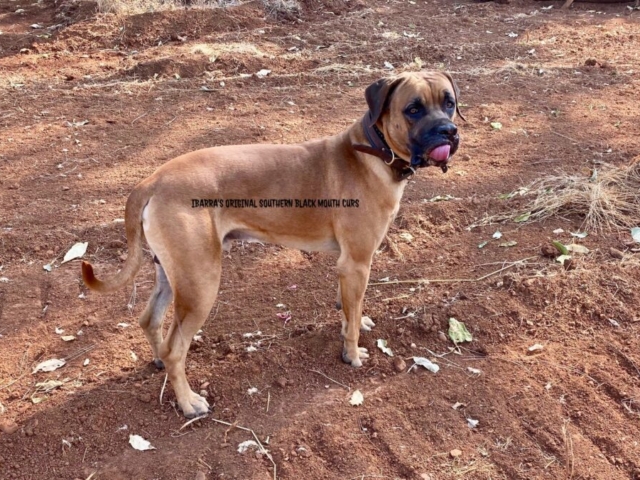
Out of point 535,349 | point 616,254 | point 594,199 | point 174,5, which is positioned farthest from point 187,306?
point 174,5

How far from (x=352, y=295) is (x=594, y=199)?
2940 millimetres

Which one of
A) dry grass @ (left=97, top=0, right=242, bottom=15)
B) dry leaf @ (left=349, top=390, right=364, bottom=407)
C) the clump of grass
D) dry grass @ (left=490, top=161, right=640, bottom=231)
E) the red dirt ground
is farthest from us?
the clump of grass

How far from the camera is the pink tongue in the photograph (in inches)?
131

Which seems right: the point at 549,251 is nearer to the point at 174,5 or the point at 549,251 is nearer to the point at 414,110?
the point at 414,110

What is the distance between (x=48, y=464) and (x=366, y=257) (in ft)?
7.53

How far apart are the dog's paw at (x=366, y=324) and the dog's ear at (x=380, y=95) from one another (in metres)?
1.56

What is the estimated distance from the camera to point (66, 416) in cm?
360

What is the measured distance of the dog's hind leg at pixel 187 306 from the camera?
3352mm

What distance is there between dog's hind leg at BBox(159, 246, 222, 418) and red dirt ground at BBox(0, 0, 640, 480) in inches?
9.3

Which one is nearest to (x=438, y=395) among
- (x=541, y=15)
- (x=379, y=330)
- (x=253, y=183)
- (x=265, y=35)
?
(x=379, y=330)

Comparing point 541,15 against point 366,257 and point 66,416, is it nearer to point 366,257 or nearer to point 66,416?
point 366,257

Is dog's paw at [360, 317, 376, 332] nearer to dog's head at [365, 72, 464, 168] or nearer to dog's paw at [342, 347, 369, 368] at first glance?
dog's paw at [342, 347, 369, 368]

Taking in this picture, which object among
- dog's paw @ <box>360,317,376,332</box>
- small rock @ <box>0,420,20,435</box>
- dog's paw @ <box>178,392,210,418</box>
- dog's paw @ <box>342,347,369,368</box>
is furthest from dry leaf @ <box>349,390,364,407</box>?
small rock @ <box>0,420,20,435</box>

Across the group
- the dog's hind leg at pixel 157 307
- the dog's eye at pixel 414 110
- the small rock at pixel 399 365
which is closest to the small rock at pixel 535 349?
the small rock at pixel 399 365
